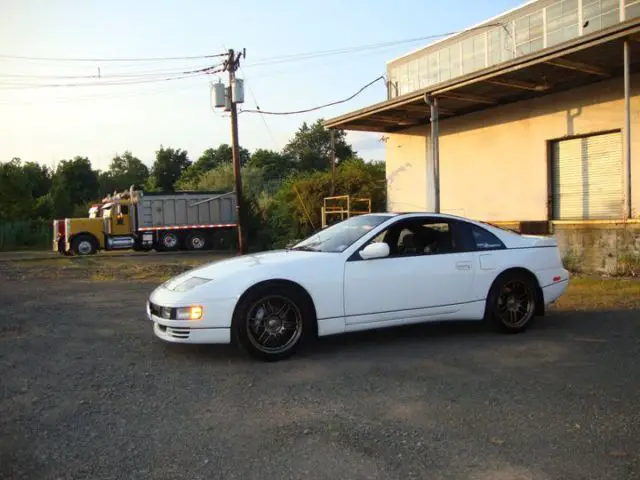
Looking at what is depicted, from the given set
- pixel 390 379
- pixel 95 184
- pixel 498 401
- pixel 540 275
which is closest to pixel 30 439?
pixel 390 379

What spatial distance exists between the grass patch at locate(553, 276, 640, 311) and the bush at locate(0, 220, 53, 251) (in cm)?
3684

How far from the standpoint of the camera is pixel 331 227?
709 cm

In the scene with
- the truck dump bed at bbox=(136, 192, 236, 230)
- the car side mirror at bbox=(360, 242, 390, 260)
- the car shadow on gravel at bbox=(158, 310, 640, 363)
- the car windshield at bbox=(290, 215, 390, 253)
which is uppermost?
the truck dump bed at bbox=(136, 192, 236, 230)

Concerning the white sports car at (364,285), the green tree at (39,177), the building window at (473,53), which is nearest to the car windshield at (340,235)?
the white sports car at (364,285)

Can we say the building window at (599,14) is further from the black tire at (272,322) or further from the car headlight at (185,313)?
the car headlight at (185,313)

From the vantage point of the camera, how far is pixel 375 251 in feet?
19.3

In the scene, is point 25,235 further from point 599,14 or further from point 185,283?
point 185,283

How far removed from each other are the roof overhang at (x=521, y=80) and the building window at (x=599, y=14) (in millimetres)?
2332

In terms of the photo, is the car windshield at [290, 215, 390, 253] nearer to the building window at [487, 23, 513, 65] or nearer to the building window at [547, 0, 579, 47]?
the building window at [547, 0, 579, 47]

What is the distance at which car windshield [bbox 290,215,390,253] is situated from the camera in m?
6.27

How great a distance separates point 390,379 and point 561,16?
15322 millimetres

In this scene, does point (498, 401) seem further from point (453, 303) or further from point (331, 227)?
point (331, 227)

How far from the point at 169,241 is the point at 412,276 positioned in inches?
964

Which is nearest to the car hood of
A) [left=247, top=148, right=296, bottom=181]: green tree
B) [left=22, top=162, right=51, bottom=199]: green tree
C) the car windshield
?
the car windshield
